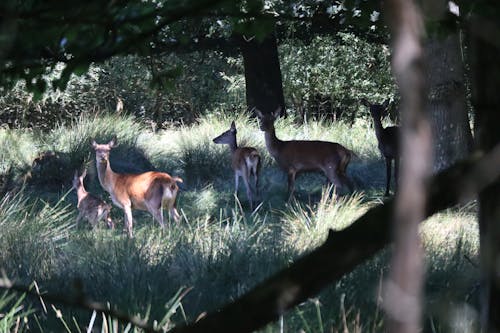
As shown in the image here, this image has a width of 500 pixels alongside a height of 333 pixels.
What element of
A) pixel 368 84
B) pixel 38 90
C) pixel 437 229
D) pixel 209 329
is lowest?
pixel 368 84

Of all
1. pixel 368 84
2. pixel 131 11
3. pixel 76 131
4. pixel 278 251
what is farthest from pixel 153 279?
pixel 368 84

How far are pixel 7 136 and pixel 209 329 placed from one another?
15382 millimetres

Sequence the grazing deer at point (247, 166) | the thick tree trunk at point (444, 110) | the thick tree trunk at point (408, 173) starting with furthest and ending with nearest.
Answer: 1. the grazing deer at point (247, 166)
2. the thick tree trunk at point (444, 110)
3. the thick tree trunk at point (408, 173)

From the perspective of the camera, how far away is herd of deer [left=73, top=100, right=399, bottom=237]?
11.6m

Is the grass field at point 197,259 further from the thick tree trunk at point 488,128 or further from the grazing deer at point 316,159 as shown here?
the grazing deer at point 316,159

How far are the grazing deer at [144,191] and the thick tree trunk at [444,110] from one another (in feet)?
10.9

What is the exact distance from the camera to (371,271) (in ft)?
20.6

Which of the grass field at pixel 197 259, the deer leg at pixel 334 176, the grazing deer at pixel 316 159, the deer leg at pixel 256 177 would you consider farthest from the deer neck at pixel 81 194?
the deer leg at pixel 334 176

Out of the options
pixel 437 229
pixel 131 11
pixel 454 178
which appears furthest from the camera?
pixel 437 229

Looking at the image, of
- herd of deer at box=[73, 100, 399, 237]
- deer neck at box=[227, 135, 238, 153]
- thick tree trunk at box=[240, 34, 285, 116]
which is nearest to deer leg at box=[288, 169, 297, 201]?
herd of deer at box=[73, 100, 399, 237]

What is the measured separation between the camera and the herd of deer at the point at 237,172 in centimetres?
1163

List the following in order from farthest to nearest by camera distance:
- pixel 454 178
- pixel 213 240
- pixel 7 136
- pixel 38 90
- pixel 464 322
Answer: pixel 7 136 < pixel 213 240 < pixel 464 322 < pixel 38 90 < pixel 454 178

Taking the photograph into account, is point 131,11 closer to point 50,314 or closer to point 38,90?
point 38,90

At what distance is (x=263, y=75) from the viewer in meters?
18.8
